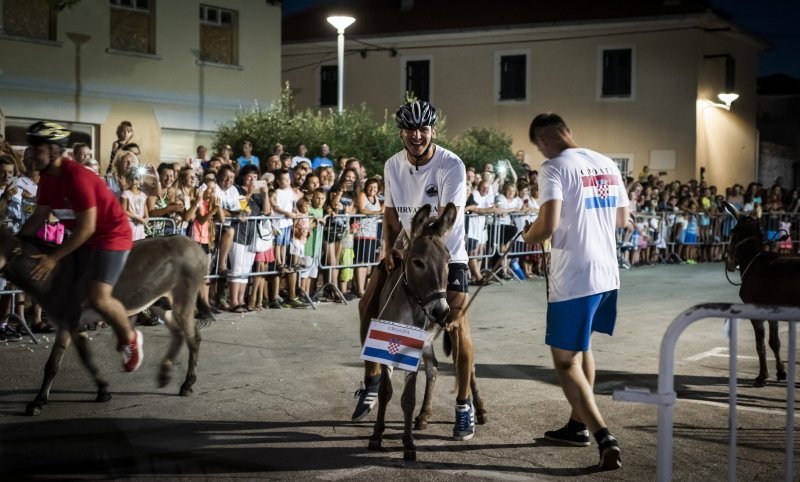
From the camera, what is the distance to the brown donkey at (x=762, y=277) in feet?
28.3

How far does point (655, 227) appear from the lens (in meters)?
22.7

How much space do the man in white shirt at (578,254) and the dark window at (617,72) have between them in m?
30.5

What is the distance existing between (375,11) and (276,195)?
30008 mm

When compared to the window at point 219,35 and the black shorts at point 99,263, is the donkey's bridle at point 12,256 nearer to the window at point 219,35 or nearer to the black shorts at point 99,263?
the black shorts at point 99,263

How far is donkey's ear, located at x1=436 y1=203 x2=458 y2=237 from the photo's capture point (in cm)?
602

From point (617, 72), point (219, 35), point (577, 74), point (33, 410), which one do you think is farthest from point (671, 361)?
point (577, 74)

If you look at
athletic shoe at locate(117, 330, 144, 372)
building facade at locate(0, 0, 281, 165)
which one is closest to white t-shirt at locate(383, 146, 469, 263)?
athletic shoe at locate(117, 330, 144, 372)

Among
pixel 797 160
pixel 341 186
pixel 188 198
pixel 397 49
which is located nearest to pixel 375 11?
pixel 397 49

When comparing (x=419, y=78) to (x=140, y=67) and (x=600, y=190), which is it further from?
(x=600, y=190)

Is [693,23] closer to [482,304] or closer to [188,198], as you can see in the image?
[482,304]

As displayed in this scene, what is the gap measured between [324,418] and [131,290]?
1.85 m

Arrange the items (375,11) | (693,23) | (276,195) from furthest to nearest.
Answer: (375,11)
(693,23)
(276,195)

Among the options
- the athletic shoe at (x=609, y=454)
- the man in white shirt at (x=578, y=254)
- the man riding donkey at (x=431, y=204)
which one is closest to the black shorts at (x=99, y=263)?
the man riding donkey at (x=431, y=204)

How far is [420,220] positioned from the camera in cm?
598
